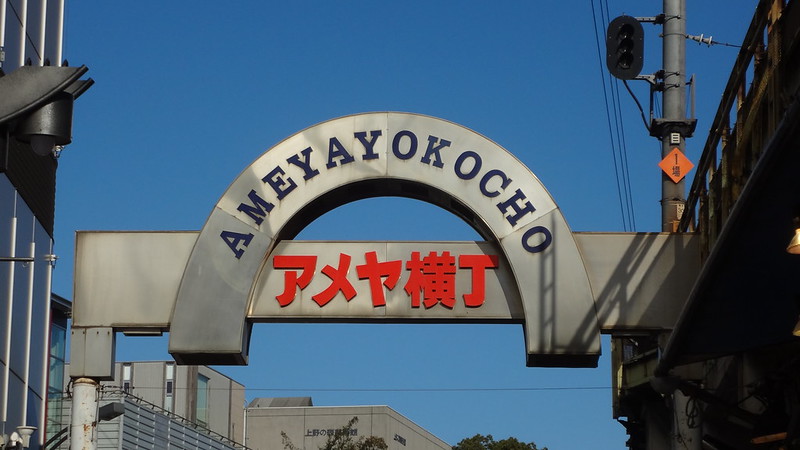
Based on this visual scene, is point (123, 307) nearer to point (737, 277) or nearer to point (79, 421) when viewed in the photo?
point (79, 421)

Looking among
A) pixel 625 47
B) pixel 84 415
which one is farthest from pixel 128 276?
pixel 625 47

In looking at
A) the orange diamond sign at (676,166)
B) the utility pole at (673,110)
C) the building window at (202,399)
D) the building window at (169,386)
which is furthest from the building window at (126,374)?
the orange diamond sign at (676,166)

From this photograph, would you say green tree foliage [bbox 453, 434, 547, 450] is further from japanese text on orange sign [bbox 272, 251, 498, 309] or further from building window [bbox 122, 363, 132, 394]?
japanese text on orange sign [bbox 272, 251, 498, 309]

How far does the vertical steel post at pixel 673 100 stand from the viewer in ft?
85.9

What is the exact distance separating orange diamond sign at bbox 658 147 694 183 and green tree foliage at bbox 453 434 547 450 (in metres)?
38.5

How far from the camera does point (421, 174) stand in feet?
62.8

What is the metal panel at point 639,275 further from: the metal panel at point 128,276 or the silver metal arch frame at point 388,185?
the metal panel at point 128,276

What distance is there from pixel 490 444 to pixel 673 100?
127 feet

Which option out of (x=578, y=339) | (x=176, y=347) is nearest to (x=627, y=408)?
(x=578, y=339)

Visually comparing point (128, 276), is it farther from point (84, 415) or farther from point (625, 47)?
point (625, 47)

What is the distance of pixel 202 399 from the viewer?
8562cm

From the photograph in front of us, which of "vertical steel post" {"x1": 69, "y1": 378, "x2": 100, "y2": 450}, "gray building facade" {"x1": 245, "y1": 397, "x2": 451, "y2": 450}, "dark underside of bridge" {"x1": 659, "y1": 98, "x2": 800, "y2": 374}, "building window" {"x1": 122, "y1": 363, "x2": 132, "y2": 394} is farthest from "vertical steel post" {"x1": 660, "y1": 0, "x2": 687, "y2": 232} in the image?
"gray building facade" {"x1": 245, "y1": 397, "x2": 451, "y2": 450}

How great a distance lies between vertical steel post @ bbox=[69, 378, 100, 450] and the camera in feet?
61.3

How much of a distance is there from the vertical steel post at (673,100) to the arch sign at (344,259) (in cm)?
734
